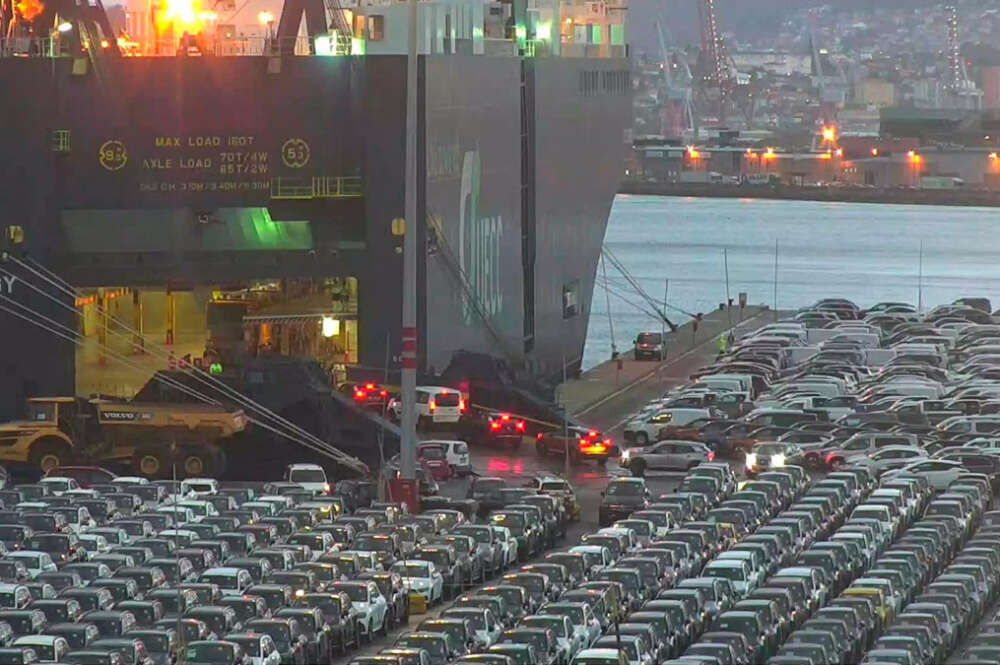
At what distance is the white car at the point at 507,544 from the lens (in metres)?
16.5

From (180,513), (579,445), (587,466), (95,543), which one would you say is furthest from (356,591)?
(579,445)

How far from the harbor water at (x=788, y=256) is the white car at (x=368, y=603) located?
31440mm

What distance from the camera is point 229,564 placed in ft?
49.2

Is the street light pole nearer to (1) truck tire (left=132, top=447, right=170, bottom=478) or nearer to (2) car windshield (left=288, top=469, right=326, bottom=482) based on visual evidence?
(2) car windshield (left=288, top=469, right=326, bottom=482)

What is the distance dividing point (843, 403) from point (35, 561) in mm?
12299

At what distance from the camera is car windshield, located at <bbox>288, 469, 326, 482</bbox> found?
1994cm

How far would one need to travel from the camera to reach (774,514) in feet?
59.5

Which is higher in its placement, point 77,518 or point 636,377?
point 77,518

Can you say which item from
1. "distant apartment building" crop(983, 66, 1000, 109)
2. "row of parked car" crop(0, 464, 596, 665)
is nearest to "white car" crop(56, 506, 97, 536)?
"row of parked car" crop(0, 464, 596, 665)

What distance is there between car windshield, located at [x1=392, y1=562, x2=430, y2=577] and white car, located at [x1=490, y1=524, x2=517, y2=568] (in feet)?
4.35

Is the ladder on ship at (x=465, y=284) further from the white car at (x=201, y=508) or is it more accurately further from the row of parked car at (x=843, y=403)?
the white car at (x=201, y=508)

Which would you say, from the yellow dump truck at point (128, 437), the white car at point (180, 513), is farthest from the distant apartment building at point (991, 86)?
the white car at point (180, 513)

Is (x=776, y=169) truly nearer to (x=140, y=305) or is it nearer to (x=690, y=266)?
(x=690, y=266)

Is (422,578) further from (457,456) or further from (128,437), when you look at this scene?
(128,437)
